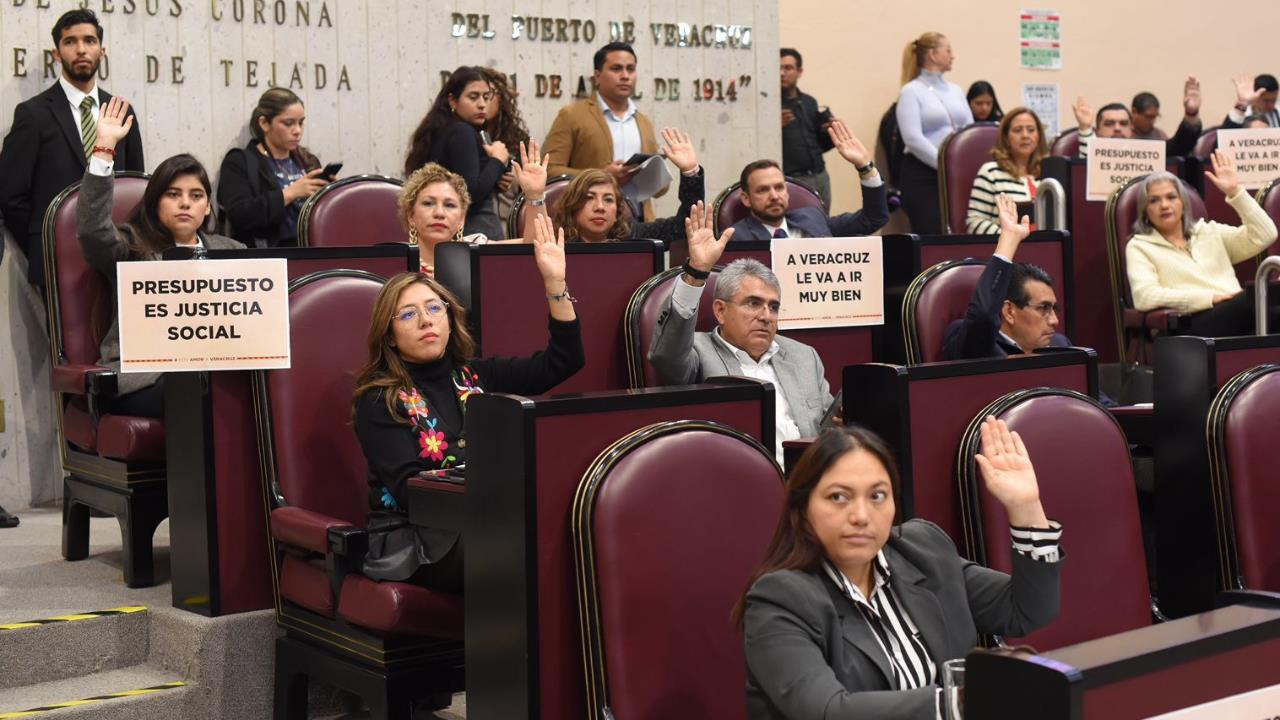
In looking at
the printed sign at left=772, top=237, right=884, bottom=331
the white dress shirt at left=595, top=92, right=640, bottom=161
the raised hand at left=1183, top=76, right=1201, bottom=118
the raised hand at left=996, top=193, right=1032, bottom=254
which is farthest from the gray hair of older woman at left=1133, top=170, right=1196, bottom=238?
the raised hand at left=1183, top=76, right=1201, bottom=118

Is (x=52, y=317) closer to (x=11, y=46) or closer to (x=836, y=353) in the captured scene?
(x=11, y=46)

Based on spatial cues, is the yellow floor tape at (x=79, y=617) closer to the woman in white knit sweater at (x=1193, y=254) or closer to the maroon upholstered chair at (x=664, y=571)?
the maroon upholstered chair at (x=664, y=571)

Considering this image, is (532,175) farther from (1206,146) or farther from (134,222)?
(1206,146)

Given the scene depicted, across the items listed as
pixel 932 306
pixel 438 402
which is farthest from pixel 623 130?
pixel 438 402

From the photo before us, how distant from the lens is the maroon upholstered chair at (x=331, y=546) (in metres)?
2.82

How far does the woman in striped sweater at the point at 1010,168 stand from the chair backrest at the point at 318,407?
Answer: 3206mm

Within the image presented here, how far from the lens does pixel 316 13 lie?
212 inches

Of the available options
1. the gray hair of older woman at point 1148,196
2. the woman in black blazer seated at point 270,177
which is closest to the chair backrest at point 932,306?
the gray hair of older woman at point 1148,196

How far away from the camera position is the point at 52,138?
15.4ft

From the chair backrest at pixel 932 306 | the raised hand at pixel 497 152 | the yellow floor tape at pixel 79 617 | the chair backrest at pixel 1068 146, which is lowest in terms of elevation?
the yellow floor tape at pixel 79 617

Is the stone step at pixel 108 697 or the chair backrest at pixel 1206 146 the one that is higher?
the chair backrest at pixel 1206 146

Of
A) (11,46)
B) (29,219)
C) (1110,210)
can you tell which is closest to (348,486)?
(29,219)

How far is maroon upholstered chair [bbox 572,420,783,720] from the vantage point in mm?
2117

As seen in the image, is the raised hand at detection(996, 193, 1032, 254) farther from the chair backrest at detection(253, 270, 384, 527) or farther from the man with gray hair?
the chair backrest at detection(253, 270, 384, 527)
